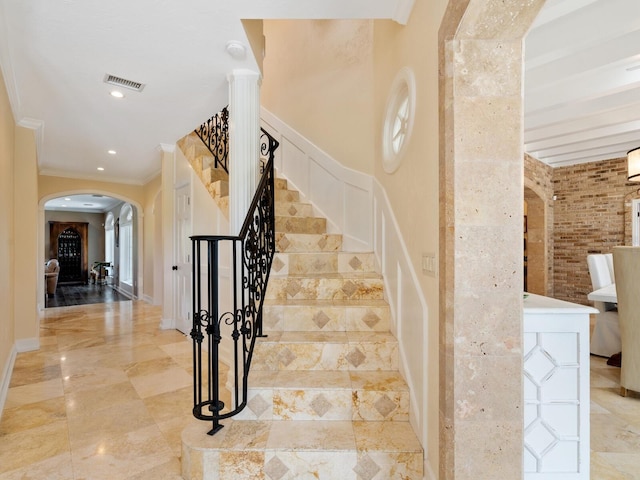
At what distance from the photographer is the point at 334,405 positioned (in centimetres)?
193

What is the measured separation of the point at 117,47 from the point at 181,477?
2955 mm

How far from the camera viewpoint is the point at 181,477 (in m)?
1.77

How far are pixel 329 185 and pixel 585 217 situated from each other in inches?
240

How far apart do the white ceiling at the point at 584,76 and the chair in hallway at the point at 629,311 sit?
1780 millimetres

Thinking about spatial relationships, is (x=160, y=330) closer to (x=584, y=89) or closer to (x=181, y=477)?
(x=181, y=477)

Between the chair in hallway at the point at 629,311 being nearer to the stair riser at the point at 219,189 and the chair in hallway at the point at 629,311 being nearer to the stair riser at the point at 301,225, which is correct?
the stair riser at the point at 301,225

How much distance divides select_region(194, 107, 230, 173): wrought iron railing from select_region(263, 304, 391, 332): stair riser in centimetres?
218

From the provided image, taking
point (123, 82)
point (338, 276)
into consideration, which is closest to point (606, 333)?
point (338, 276)

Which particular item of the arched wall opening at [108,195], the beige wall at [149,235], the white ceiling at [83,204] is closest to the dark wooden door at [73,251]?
the white ceiling at [83,204]

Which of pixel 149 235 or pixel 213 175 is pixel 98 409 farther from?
pixel 149 235

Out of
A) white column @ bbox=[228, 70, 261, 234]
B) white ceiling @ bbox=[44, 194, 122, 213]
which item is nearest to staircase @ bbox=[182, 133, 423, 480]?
white column @ bbox=[228, 70, 261, 234]

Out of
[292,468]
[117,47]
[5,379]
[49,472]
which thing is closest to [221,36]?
[117,47]

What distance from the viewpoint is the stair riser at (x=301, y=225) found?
358 cm

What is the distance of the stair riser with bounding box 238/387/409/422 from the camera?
1924mm
